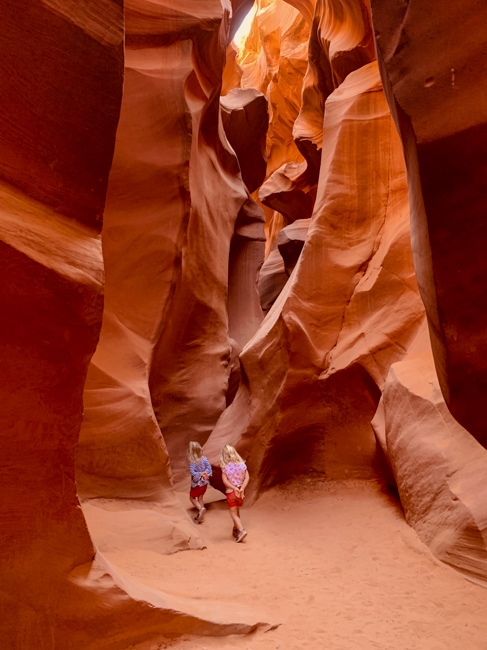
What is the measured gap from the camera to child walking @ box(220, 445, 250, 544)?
270 inches

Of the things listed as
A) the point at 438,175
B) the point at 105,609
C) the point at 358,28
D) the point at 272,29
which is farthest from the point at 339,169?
the point at 272,29

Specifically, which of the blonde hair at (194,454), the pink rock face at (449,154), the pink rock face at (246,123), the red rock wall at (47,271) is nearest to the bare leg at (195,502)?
the blonde hair at (194,454)

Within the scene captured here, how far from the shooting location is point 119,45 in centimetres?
301

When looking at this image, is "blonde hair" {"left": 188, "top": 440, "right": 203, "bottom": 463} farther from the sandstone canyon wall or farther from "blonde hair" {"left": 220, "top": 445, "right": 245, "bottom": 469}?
the sandstone canyon wall

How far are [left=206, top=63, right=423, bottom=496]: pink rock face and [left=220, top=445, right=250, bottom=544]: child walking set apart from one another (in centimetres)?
99

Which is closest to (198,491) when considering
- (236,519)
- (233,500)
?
(233,500)

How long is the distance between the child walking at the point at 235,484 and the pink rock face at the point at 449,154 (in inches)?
186

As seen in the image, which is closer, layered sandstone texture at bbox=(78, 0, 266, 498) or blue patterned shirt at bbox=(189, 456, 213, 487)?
layered sandstone texture at bbox=(78, 0, 266, 498)

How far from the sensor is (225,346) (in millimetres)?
11312

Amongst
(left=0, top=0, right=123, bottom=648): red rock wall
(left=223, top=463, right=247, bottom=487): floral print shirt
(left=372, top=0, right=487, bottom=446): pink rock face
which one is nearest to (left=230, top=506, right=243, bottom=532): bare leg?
(left=223, top=463, right=247, bottom=487): floral print shirt

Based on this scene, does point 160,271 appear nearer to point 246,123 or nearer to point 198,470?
point 198,470

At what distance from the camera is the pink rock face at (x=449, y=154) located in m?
2.38

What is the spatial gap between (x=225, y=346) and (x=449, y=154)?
906cm

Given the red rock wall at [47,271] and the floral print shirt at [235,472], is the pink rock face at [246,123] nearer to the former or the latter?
the floral print shirt at [235,472]
